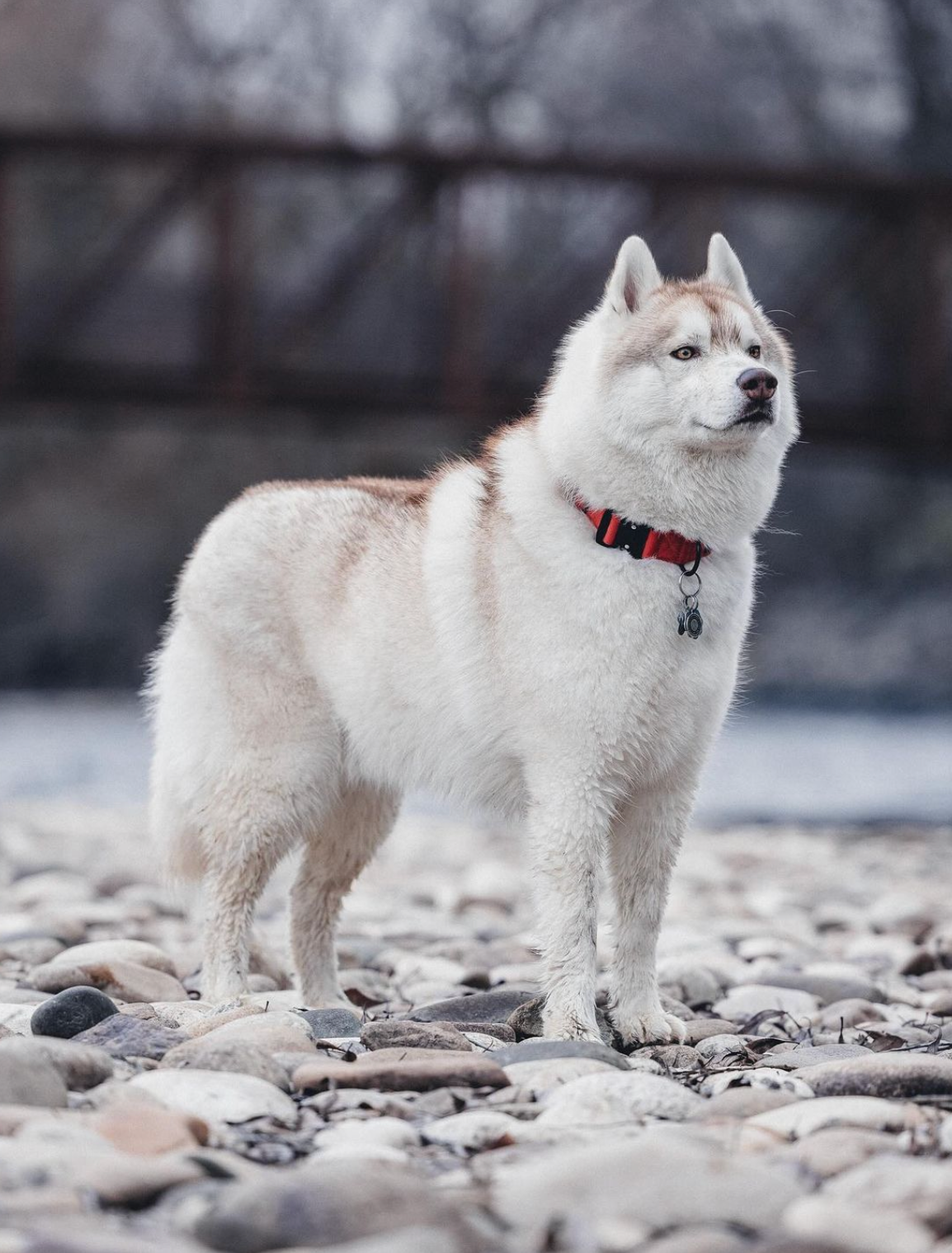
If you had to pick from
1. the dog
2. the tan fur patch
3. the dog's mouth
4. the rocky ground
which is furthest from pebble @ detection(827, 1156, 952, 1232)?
the tan fur patch

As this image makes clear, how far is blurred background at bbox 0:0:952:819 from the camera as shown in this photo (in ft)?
39.4

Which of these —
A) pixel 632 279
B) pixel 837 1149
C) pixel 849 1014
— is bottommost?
pixel 849 1014

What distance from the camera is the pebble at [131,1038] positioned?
10.8 ft

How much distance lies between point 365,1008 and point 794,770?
30.6ft

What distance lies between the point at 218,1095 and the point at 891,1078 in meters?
1.31

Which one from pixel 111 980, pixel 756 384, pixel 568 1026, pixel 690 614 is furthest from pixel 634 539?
pixel 111 980

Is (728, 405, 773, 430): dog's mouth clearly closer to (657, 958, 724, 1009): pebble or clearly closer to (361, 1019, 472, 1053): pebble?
(361, 1019, 472, 1053): pebble

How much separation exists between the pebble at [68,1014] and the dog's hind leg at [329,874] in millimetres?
948

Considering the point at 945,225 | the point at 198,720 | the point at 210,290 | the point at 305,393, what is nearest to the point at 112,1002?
the point at 198,720

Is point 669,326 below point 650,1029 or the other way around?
the other way around

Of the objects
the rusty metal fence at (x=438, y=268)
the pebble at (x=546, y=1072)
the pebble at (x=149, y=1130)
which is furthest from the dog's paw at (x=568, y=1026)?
the rusty metal fence at (x=438, y=268)

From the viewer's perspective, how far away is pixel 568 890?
12.1 feet

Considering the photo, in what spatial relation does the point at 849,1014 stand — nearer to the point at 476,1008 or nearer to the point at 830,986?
the point at 830,986

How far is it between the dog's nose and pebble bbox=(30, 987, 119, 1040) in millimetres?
2014
